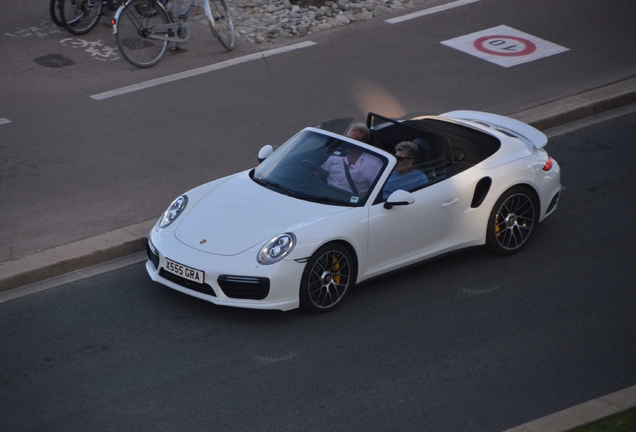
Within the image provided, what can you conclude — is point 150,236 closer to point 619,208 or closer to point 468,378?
point 468,378

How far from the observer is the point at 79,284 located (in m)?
7.80

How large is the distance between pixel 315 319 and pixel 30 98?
679 centimetres

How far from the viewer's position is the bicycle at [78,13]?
45.3ft

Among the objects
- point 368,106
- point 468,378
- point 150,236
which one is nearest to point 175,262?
point 150,236

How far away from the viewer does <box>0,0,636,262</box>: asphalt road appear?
31.2 feet

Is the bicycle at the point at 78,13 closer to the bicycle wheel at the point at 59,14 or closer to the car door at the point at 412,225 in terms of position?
the bicycle wheel at the point at 59,14

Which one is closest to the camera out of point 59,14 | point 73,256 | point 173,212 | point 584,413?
point 584,413

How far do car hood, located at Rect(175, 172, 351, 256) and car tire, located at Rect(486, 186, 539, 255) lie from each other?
5.47ft

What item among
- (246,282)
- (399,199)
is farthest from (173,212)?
(399,199)

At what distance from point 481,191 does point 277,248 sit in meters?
2.16

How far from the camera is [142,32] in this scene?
43.1 feet

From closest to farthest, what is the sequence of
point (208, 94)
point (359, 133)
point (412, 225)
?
1. point (412, 225)
2. point (359, 133)
3. point (208, 94)

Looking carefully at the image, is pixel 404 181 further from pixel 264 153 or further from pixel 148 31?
pixel 148 31

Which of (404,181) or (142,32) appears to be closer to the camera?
(404,181)
